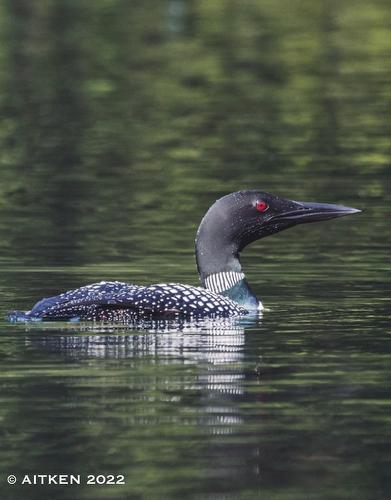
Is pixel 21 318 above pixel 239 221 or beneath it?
beneath

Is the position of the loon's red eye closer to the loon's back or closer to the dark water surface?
the dark water surface

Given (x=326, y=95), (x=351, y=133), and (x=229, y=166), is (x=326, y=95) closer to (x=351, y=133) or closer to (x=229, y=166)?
→ (x=351, y=133)

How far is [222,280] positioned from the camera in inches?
480

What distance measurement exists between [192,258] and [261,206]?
2103mm

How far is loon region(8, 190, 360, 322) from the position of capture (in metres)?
11.0

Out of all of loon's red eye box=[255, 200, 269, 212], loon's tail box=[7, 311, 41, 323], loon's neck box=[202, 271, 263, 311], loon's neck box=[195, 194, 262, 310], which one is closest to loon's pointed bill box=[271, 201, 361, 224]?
loon's red eye box=[255, 200, 269, 212]

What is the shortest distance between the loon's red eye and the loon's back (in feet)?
4.02

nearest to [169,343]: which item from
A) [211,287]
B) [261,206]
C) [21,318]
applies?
[21,318]

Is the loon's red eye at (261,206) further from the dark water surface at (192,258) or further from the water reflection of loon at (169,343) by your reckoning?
the water reflection of loon at (169,343)

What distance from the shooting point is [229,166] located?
→ 21250 mm

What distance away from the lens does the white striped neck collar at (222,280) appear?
1216 cm
